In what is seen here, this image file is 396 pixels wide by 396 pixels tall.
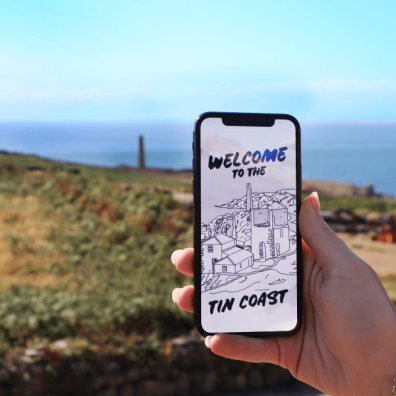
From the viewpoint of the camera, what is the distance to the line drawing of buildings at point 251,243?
5.53 ft

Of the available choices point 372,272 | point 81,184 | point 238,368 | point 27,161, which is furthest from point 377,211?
point 27,161

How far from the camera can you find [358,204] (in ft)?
26.1

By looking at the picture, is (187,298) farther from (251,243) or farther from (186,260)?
(251,243)

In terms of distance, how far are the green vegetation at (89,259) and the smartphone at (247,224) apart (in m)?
2.52

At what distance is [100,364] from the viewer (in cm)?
375

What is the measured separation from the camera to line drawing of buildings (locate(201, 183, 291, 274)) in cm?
168

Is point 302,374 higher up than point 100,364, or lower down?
higher up

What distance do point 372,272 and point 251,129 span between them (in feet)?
2.54

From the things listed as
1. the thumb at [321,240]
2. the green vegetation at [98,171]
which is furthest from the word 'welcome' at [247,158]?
the green vegetation at [98,171]

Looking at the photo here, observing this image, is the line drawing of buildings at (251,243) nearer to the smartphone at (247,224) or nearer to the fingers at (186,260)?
the smartphone at (247,224)

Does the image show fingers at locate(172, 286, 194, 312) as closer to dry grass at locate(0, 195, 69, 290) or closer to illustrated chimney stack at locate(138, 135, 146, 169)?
dry grass at locate(0, 195, 69, 290)

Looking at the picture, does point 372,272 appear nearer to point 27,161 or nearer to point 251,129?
point 251,129

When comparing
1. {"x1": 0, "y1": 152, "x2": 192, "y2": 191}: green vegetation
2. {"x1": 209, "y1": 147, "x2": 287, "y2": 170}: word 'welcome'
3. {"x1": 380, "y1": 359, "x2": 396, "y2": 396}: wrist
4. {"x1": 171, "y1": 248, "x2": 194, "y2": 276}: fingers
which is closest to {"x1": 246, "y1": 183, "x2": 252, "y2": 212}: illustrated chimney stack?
{"x1": 209, "y1": 147, "x2": 287, "y2": 170}: word 'welcome'

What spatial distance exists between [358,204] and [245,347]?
6979mm
